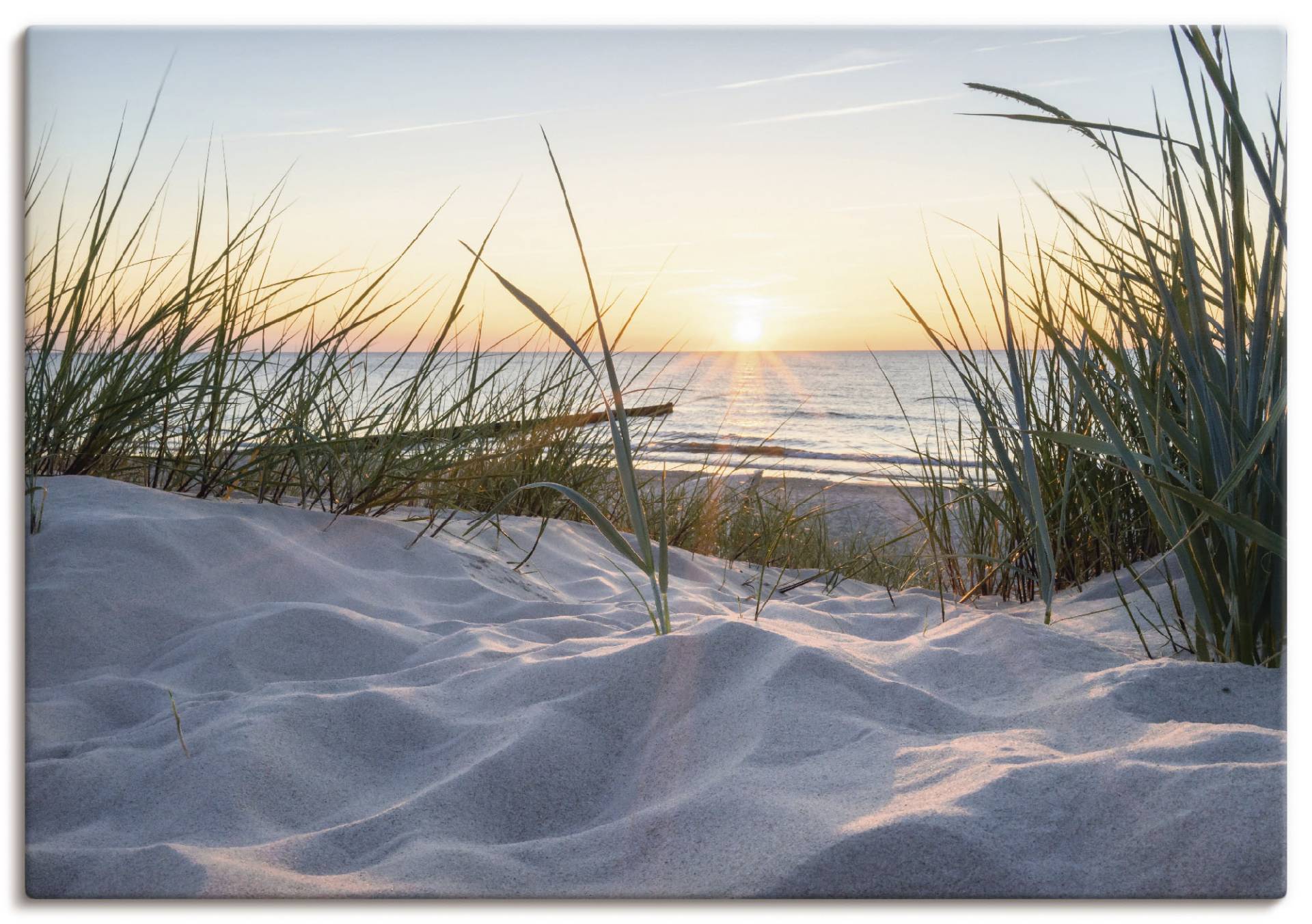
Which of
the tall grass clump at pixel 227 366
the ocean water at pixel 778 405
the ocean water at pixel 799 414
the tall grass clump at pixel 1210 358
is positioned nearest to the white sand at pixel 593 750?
the tall grass clump at pixel 1210 358

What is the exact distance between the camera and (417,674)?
1288 millimetres

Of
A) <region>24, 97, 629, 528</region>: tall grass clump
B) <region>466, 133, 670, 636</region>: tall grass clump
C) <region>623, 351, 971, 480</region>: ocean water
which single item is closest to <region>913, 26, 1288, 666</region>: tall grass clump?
<region>623, 351, 971, 480</region>: ocean water

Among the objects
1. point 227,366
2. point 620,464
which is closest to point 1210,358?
point 620,464

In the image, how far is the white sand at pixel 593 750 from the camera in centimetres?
86

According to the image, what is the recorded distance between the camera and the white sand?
86 centimetres

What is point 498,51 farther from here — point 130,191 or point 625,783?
point 625,783

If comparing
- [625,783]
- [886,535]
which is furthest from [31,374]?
[886,535]

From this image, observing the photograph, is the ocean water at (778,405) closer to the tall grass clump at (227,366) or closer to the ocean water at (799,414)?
the ocean water at (799,414)

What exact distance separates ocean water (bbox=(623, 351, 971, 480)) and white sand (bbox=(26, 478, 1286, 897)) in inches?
17.1

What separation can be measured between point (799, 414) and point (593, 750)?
1240cm

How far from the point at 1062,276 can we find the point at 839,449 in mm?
7371

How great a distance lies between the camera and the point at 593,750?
1061 millimetres

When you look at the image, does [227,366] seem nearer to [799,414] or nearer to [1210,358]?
[1210,358]

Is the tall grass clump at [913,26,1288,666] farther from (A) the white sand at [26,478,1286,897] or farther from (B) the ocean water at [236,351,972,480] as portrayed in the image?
(B) the ocean water at [236,351,972,480]
